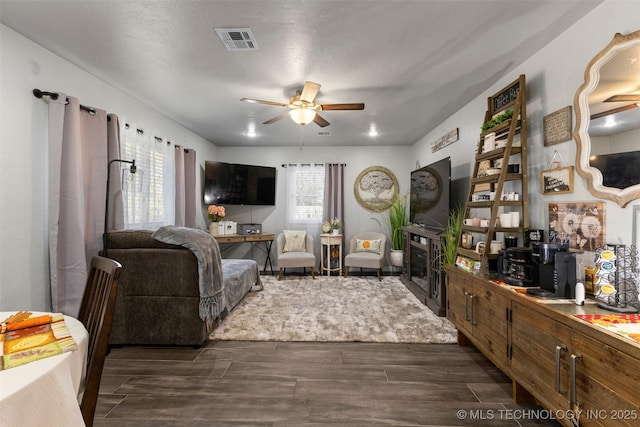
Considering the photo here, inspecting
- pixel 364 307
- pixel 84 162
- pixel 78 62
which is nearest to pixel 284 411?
pixel 364 307

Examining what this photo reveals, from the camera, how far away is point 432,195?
4.07m

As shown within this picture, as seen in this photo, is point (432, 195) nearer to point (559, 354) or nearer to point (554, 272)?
point (554, 272)

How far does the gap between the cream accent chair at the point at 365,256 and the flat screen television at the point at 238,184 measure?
173cm

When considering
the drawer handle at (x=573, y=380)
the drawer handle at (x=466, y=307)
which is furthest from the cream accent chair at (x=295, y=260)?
the drawer handle at (x=573, y=380)

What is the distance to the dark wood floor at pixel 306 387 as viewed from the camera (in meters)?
1.74

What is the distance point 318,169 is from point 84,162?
3858 mm

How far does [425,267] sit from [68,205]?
3.83 meters

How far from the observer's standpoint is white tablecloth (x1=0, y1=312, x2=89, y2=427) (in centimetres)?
71

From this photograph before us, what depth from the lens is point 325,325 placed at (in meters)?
3.08

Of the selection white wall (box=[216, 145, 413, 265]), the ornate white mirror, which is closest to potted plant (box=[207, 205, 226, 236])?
white wall (box=[216, 145, 413, 265])

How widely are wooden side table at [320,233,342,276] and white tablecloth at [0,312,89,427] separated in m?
4.58

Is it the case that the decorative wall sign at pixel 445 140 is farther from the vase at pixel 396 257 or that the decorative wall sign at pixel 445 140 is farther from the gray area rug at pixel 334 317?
the gray area rug at pixel 334 317

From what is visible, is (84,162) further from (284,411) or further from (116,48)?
(284,411)

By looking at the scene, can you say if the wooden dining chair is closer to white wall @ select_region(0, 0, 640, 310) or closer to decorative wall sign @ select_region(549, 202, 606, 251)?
white wall @ select_region(0, 0, 640, 310)
